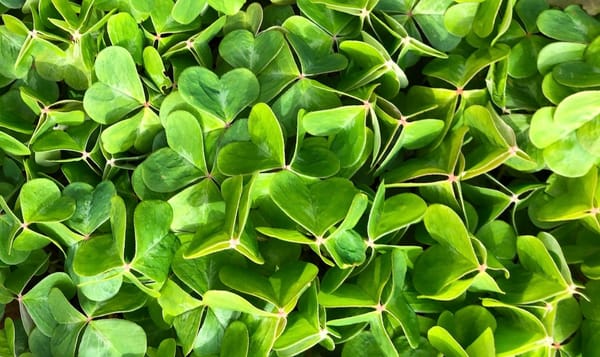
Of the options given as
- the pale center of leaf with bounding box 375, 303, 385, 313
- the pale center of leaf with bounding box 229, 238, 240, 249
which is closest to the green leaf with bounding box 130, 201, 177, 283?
the pale center of leaf with bounding box 229, 238, 240, 249

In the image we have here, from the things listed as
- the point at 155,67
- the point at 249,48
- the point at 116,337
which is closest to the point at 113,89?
the point at 155,67

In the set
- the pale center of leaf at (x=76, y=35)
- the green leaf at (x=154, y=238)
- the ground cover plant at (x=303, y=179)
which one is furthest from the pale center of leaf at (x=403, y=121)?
the pale center of leaf at (x=76, y=35)

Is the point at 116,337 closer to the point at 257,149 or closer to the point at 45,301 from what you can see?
the point at 45,301

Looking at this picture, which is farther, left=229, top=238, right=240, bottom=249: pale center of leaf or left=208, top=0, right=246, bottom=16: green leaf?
left=208, top=0, right=246, bottom=16: green leaf

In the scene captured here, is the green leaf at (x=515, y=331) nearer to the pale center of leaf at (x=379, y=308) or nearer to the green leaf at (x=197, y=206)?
the pale center of leaf at (x=379, y=308)

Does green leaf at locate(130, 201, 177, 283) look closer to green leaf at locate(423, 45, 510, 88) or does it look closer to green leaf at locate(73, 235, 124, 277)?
green leaf at locate(73, 235, 124, 277)

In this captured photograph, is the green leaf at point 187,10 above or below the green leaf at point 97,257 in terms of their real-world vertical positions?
above

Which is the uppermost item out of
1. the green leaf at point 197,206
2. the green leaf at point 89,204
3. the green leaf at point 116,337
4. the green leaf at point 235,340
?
the green leaf at point 197,206

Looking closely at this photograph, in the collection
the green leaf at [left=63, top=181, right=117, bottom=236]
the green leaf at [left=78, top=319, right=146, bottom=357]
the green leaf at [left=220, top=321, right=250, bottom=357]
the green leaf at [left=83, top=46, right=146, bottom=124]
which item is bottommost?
the green leaf at [left=78, top=319, right=146, bottom=357]
